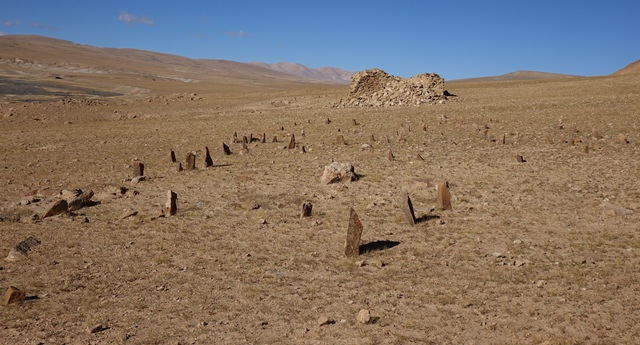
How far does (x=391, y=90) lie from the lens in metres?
34.4

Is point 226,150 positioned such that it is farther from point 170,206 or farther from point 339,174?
point 170,206

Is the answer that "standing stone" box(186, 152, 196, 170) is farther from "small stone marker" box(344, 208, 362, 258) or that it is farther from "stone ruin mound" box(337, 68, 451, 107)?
"stone ruin mound" box(337, 68, 451, 107)

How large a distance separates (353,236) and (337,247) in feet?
2.04

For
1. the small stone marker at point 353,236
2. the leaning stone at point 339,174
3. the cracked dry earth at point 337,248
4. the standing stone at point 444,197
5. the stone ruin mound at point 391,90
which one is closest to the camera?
the cracked dry earth at point 337,248

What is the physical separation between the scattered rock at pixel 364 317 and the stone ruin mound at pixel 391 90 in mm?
27031

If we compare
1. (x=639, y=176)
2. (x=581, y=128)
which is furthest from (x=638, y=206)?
(x=581, y=128)

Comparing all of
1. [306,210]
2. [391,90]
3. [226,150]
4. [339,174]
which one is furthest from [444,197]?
[391,90]

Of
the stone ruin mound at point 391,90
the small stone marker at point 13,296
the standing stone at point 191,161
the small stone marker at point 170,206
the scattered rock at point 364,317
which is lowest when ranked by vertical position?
the small stone marker at point 13,296

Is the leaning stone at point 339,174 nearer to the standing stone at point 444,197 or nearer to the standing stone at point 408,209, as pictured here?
the standing stone at point 444,197

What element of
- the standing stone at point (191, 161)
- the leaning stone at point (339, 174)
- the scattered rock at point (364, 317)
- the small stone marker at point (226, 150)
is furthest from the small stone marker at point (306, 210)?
the small stone marker at point (226, 150)

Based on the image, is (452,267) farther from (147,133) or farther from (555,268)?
(147,133)

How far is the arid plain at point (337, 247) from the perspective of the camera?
6047mm

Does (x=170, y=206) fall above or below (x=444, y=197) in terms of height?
below

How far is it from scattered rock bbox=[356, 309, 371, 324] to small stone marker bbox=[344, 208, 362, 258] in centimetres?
208
